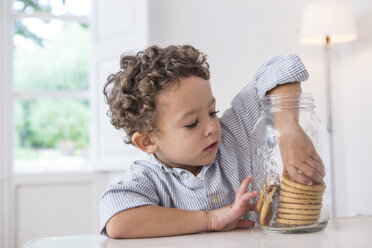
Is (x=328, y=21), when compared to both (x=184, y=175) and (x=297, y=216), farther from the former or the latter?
(x=297, y=216)

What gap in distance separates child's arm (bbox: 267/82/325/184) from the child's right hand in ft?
0.30

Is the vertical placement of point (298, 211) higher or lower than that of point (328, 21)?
lower

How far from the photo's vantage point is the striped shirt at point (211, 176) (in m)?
0.89

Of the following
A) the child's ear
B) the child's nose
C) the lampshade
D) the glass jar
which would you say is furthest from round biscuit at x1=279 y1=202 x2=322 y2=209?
the lampshade

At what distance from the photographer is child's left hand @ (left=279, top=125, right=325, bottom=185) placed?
0.67 m

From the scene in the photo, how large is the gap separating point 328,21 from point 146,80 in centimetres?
236

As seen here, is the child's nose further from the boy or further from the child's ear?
the child's ear

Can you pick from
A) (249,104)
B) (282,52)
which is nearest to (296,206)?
(249,104)

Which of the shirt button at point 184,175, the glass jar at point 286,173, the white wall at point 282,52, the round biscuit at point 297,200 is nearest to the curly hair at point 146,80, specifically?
the shirt button at point 184,175

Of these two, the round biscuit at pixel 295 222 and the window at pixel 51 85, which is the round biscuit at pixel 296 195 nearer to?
the round biscuit at pixel 295 222

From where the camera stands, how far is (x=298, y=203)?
0.65 m

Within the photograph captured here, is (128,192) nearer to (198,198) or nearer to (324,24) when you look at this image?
(198,198)

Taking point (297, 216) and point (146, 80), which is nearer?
point (297, 216)

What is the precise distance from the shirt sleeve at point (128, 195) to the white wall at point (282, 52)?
2.24 metres
